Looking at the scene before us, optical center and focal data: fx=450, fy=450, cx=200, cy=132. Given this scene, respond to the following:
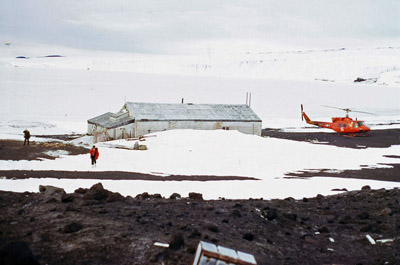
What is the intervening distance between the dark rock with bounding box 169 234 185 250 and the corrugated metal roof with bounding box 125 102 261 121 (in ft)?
101

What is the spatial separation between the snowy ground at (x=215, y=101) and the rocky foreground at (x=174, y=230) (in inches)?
210

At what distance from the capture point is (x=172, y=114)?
39.3m

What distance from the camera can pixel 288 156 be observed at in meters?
30.9

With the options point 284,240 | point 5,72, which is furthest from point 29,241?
point 5,72

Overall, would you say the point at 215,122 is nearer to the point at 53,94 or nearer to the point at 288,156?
the point at 288,156

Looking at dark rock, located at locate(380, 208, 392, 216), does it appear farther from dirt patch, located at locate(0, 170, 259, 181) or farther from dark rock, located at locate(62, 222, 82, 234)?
dirt patch, located at locate(0, 170, 259, 181)

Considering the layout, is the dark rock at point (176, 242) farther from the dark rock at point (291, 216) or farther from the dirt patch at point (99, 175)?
the dirt patch at point (99, 175)

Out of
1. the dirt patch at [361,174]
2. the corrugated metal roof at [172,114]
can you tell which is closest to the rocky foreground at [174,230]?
the dirt patch at [361,174]

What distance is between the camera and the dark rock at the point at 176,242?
7.10m

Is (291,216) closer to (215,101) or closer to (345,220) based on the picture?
(345,220)

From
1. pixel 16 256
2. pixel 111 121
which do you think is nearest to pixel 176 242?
pixel 16 256

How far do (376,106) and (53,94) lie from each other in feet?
210

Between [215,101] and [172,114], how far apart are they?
156 ft

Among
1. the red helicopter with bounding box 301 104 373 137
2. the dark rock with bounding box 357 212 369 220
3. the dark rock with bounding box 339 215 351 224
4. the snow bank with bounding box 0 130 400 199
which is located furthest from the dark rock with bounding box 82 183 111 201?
the red helicopter with bounding box 301 104 373 137
